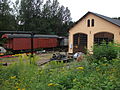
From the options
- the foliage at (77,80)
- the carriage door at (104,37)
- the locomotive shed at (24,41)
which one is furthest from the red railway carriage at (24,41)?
the foliage at (77,80)

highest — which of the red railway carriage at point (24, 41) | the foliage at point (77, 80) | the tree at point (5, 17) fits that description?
the tree at point (5, 17)

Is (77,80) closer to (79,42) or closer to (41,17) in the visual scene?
(79,42)

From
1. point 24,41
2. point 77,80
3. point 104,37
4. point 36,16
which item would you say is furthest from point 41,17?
point 77,80

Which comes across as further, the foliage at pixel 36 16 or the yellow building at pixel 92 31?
the foliage at pixel 36 16

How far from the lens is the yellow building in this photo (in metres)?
18.9

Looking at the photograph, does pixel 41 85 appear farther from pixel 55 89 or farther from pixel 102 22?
pixel 102 22

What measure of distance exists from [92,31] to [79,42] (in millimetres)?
2632

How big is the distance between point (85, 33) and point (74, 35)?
1.81m

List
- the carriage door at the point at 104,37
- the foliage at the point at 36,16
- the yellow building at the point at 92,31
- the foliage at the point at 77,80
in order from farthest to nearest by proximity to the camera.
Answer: the foliage at the point at 36,16 < the carriage door at the point at 104,37 < the yellow building at the point at 92,31 < the foliage at the point at 77,80

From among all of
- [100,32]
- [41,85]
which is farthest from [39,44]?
[41,85]

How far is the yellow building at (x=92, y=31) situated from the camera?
1889cm

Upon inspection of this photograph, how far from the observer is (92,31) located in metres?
20.6

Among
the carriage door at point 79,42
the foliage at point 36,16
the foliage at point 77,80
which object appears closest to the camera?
the foliage at point 77,80

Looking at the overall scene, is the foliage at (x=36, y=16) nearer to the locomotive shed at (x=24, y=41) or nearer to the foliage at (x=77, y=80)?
the locomotive shed at (x=24, y=41)
